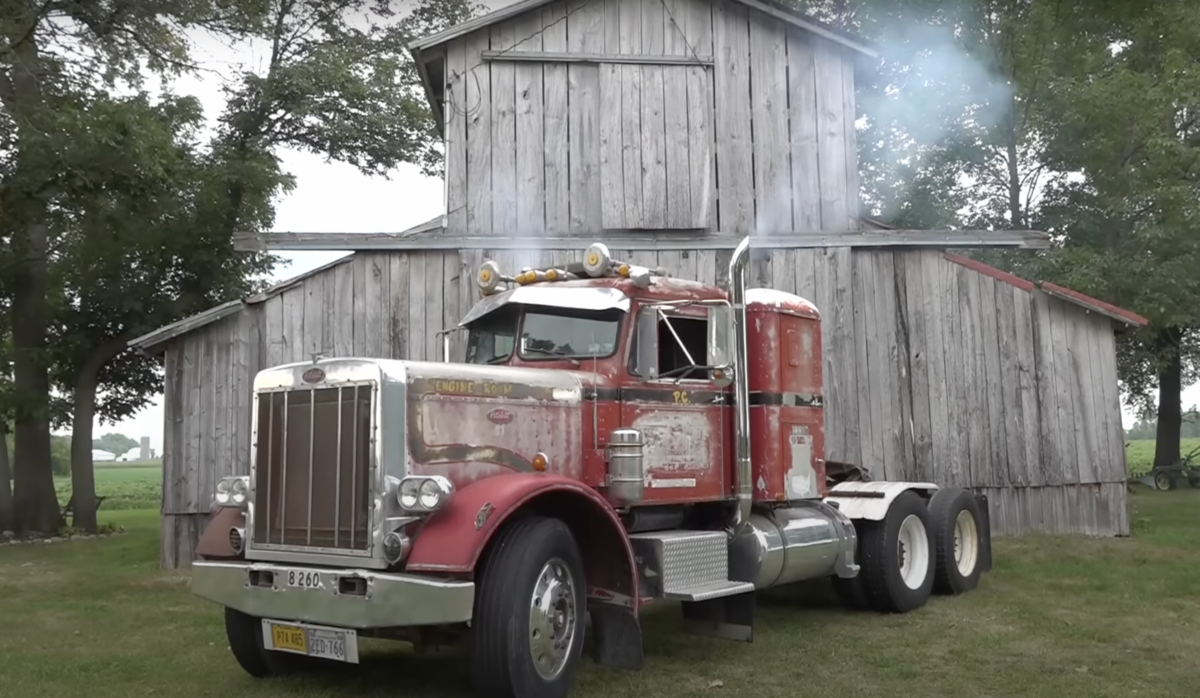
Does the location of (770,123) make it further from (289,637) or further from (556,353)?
(289,637)

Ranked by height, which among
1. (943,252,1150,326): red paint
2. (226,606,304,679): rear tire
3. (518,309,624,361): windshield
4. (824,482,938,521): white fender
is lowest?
(226,606,304,679): rear tire

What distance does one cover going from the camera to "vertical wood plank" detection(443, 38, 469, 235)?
1330 centimetres

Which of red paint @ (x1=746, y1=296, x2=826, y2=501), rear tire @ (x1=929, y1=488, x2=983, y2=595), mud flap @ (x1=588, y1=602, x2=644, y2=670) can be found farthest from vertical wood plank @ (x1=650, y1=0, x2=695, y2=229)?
mud flap @ (x1=588, y1=602, x2=644, y2=670)

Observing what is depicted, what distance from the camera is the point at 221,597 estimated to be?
21.0 feet

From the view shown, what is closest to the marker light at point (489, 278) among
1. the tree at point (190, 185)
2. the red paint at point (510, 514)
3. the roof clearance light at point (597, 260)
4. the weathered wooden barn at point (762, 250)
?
the roof clearance light at point (597, 260)

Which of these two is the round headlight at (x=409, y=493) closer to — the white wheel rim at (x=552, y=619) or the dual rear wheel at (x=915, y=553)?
the white wheel rim at (x=552, y=619)

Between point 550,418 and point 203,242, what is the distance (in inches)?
595

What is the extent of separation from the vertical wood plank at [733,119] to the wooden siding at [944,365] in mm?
693

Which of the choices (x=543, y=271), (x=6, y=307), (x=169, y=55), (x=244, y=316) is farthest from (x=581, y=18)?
(x=6, y=307)

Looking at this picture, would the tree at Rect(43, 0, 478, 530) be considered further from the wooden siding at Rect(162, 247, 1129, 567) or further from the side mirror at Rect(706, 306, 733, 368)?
the side mirror at Rect(706, 306, 733, 368)

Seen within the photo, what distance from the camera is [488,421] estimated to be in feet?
21.8

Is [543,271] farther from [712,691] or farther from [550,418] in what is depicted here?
[712,691]

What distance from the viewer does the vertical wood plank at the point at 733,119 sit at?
539 inches

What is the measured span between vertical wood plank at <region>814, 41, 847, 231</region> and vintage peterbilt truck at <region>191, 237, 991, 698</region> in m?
5.13
